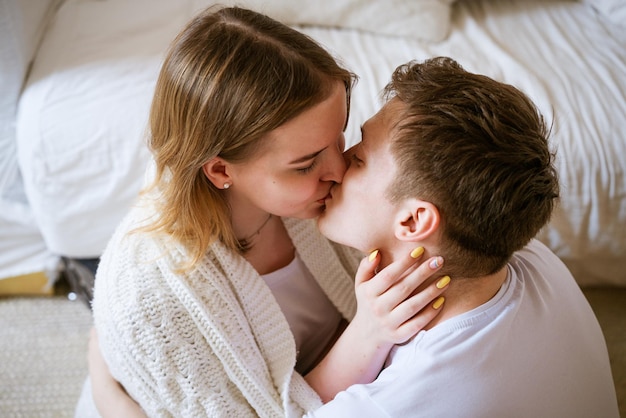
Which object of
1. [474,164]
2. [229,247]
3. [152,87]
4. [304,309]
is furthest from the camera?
[152,87]

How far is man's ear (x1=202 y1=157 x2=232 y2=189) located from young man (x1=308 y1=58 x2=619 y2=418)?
0.19 m

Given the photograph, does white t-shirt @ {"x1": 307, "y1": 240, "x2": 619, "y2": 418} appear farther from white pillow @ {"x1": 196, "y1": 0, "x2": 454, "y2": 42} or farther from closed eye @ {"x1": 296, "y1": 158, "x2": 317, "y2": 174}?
white pillow @ {"x1": 196, "y1": 0, "x2": 454, "y2": 42}

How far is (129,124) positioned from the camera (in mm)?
1419

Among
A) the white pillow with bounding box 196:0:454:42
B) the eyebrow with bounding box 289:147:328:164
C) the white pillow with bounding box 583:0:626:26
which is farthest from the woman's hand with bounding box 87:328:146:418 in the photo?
the white pillow with bounding box 583:0:626:26

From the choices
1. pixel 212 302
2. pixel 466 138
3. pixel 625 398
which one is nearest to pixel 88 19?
pixel 212 302

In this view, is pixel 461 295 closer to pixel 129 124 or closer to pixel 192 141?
pixel 192 141

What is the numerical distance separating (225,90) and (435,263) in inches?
15.1

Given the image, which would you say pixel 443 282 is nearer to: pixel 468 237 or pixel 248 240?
pixel 468 237

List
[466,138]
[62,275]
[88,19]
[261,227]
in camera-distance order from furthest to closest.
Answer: [62,275] < [88,19] < [261,227] < [466,138]

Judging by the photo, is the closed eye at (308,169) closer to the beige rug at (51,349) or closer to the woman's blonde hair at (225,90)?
the woman's blonde hair at (225,90)

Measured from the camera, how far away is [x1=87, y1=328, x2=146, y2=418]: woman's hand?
41.4 inches

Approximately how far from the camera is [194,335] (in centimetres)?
98

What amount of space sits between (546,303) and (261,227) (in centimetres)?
51

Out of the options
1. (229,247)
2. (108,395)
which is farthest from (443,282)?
(108,395)
